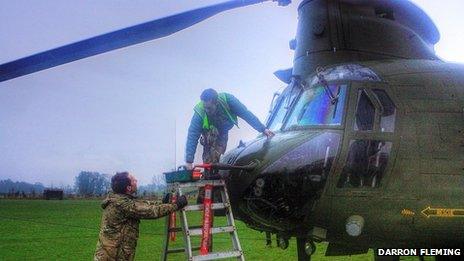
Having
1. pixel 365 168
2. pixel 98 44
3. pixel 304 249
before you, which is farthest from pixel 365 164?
pixel 98 44

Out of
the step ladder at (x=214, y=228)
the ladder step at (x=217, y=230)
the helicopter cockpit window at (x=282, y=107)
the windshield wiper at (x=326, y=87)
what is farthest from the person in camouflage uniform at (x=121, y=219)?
the windshield wiper at (x=326, y=87)

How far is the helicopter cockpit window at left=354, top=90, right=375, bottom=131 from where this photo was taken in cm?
558

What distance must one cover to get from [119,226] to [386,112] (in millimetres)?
3836

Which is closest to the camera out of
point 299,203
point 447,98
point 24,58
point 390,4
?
point 24,58

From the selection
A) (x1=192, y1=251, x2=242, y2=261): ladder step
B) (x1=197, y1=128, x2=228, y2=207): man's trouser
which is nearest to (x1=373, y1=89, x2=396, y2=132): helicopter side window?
(x1=197, y1=128, x2=228, y2=207): man's trouser

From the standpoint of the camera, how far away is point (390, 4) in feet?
23.8

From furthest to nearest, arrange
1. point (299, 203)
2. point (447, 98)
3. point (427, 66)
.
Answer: point (427, 66)
point (447, 98)
point (299, 203)

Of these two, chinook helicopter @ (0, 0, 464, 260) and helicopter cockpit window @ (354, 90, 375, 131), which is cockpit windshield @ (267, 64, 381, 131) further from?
helicopter cockpit window @ (354, 90, 375, 131)

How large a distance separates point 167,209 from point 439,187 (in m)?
3.37

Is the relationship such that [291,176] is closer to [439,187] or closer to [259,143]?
[259,143]

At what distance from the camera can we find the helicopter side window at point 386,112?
5562 millimetres

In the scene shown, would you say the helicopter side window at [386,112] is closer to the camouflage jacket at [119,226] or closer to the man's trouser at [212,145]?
the man's trouser at [212,145]

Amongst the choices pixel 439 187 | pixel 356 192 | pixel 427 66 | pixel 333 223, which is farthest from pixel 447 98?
pixel 333 223

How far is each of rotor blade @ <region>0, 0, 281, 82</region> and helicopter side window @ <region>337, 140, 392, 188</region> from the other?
2612mm
